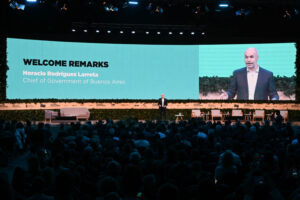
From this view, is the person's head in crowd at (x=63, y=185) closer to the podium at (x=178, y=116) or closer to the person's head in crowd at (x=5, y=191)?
the person's head in crowd at (x=5, y=191)

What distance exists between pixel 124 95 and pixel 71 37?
5.58 m

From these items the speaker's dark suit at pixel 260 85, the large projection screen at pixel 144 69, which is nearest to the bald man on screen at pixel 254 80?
the speaker's dark suit at pixel 260 85

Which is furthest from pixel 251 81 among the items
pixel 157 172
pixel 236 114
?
pixel 157 172

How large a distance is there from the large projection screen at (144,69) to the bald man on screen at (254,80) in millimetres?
252

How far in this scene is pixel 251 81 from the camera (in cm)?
2389

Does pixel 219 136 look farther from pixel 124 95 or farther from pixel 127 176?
pixel 124 95

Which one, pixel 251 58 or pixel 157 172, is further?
pixel 251 58

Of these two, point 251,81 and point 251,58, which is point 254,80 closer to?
point 251,81

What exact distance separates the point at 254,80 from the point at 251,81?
0.71 feet

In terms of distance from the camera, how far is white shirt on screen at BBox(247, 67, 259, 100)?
23.8 m

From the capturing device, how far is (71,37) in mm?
24031

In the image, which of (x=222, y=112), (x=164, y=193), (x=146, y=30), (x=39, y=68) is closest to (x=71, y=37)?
(x=39, y=68)

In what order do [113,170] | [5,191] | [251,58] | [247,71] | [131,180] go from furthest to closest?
1. [251,58]
2. [247,71]
3. [113,170]
4. [131,180]
5. [5,191]

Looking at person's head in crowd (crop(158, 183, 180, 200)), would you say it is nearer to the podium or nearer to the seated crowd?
the seated crowd
